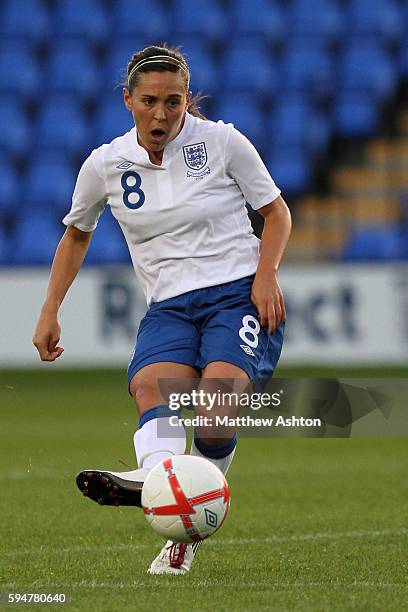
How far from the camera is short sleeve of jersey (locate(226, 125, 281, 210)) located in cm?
488

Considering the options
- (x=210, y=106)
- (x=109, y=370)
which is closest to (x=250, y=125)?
(x=210, y=106)

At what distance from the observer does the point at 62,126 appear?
17.5 meters

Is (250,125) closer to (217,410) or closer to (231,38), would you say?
(231,38)

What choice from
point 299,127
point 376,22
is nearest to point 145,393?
point 299,127

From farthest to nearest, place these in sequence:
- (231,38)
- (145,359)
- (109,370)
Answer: (231,38) → (109,370) → (145,359)

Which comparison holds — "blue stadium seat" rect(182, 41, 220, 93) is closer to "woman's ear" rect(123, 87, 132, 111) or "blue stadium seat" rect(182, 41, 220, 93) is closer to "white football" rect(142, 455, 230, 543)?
"woman's ear" rect(123, 87, 132, 111)

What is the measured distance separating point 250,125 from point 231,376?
12897 millimetres

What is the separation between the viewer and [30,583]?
177 inches

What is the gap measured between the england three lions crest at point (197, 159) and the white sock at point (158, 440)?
3.14 feet

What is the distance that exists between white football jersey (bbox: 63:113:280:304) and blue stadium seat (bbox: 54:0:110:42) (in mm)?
14056

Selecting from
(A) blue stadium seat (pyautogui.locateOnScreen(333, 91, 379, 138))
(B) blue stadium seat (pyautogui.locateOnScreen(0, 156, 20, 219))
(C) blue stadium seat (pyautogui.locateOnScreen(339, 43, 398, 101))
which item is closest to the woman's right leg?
(B) blue stadium seat (pyautogui.locateOnScreen(0, 156, 20, 219))

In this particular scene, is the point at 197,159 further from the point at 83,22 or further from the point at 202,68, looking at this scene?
the point at 83,22

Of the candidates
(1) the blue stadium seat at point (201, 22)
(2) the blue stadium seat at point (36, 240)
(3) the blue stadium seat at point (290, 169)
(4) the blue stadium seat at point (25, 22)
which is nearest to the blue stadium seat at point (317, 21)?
(1) the blue stadium seat at point (201, 22)

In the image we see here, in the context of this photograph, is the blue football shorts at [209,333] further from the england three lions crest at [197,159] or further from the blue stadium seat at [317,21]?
the blue stadium seat at [317,21]
